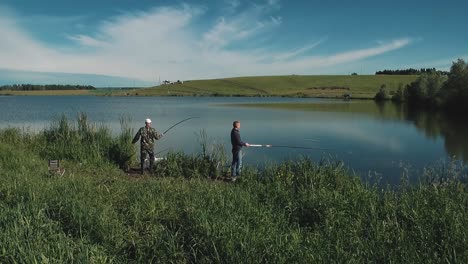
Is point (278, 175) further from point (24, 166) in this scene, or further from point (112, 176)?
point (24, 166)

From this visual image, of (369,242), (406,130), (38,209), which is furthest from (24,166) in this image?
(406,130)

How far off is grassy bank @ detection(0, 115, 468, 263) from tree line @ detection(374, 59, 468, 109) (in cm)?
→ 4951

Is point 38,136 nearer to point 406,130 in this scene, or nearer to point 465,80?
point 406,130

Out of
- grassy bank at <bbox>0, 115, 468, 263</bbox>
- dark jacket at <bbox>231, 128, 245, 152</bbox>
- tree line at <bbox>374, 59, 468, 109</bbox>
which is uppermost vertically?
tree line at <bbox>374, 59, 468, 109</bbox>

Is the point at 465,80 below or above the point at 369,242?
above

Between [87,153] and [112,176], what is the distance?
232cm

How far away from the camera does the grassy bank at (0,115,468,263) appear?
5.53 m

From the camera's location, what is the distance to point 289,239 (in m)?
6.26

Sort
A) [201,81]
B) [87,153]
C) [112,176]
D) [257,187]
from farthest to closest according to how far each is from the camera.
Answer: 1. [201,81]
2. [87,153]
3. [112,176]
4. [257,187]

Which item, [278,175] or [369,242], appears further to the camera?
[278,175]

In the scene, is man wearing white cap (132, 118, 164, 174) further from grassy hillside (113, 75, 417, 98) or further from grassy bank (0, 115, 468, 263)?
grassy hillside (113, 75, 417, 98)

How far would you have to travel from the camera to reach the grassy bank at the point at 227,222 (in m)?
5.53

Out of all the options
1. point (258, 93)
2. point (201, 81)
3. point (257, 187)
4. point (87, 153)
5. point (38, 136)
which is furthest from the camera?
point (201, 81)

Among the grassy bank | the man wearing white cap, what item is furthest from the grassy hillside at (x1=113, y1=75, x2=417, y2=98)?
the grassy bank
